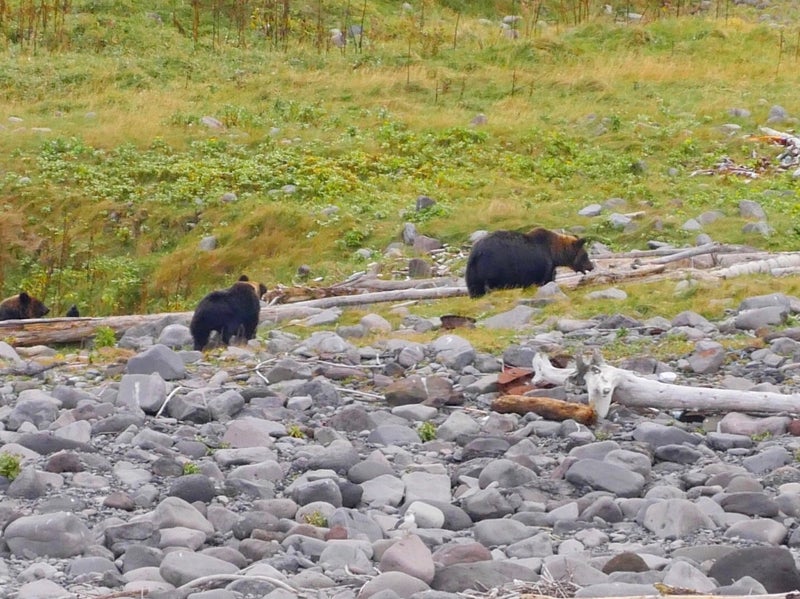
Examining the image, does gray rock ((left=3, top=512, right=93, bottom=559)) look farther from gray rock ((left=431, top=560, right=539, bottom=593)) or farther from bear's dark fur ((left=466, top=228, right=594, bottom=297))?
bear's dark fur ((left=466, top=228, right=594, bottom=297))

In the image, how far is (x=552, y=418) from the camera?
7816 millimetres

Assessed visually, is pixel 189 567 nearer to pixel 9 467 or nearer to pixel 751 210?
pixel 9 467

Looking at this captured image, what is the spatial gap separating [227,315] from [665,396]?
4.53 metres

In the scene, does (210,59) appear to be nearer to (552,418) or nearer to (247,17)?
(247,17)

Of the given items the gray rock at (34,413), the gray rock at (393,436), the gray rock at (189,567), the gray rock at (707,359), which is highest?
the gray rock at (189,567)

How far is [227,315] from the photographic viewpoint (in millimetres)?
11133

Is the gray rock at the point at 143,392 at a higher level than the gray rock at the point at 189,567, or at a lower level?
lower

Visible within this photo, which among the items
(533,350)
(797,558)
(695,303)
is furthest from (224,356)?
(797,558)

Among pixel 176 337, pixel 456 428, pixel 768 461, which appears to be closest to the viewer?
pixel 768 461

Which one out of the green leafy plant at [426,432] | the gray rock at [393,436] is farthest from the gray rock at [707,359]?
the gray rock at [393,436]

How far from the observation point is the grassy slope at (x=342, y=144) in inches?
621

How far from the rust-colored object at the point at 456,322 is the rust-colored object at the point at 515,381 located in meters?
2.27

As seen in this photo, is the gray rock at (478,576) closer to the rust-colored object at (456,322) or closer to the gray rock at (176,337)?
the rust-colored object at (456,322)

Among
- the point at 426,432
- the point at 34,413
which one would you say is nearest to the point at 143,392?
the point at 34,413
